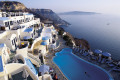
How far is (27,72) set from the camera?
9.62m

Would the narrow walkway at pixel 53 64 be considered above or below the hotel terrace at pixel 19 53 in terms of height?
below

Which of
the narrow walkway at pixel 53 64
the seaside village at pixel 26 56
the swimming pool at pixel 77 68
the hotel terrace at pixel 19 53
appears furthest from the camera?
the swimming pool at pixel 77 68

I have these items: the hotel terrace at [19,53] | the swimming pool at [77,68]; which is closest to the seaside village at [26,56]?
the hotel terrace at [19,53]

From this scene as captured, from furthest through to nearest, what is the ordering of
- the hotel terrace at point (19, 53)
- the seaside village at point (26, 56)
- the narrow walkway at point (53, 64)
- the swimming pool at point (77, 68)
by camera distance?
the swimming pool at point (77, 68) → the narrow walkway at point (53, 64) → the seaside village at point (26, 56) → the hotel terrace at point (19, 53)

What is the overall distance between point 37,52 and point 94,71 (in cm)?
1010

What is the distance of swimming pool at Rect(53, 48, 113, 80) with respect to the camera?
44.9 ft

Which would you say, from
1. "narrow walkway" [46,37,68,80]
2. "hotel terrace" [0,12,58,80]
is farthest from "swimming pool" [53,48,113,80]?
"hotel terrace" [0,12,58,80]

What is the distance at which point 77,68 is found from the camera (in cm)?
1552

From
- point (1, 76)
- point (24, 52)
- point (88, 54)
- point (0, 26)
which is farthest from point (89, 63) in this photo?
point (0, 26)

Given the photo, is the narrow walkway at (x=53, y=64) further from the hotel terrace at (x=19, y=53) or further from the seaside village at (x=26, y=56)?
the hotel terrace at (x=19, y=53)

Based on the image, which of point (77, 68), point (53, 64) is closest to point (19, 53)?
point (53, 64)

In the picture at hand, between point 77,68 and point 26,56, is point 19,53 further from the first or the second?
point 77,68

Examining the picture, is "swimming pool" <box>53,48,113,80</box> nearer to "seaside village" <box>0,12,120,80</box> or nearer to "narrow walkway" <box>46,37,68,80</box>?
"narrow walkway" <box>46,37,68,80</box>

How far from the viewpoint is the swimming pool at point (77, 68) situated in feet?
44.9
